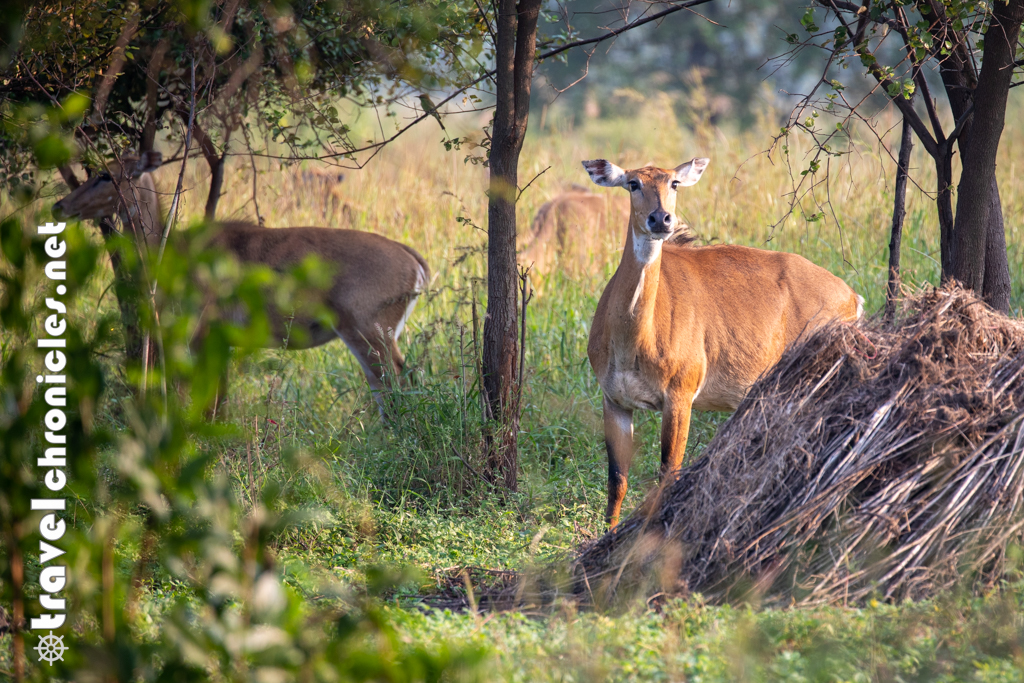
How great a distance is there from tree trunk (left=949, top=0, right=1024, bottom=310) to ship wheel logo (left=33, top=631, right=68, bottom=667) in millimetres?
4552

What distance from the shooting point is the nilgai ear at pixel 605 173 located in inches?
202

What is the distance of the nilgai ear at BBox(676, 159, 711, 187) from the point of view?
5160 millimetres

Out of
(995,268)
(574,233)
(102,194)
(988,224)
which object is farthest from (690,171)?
(574,233)

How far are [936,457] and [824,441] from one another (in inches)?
15.5

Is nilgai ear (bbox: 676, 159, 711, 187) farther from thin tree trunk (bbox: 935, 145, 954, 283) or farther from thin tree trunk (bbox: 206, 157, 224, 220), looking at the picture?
thin tree trunk (bbox: 206, 157, 224, 220)

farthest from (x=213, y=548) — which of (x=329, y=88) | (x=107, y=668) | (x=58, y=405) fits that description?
(x=329, y=88)

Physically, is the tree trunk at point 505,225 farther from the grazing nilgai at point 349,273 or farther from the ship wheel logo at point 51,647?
the ship wheel logo at point 51,647

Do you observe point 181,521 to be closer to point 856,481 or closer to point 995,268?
point 856,481

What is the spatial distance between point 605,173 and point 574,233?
436 cm

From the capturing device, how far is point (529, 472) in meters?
5.72

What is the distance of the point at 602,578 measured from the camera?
3674 mm

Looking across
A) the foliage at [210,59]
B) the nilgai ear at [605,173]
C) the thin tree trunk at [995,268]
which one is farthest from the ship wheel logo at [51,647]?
the thin tree trunk at [995,268]

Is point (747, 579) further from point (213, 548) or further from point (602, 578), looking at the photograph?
point (213, 548)

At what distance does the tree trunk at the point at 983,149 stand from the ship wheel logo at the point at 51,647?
4.55 metres
